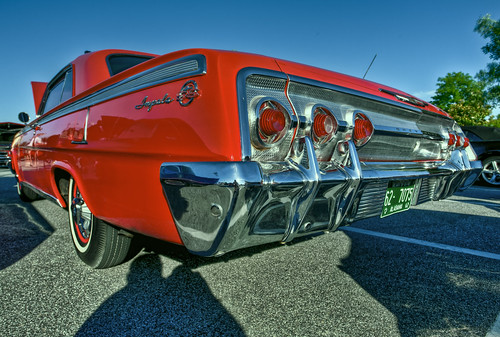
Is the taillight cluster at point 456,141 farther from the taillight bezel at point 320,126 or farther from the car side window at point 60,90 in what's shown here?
the car side window at point 60,90

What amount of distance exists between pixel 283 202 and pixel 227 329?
2.36 feet

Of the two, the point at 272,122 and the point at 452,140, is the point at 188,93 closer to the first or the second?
the point at 272,122

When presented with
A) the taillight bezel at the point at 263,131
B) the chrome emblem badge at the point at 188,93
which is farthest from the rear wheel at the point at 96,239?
the taillight bezel at the point at 263,131

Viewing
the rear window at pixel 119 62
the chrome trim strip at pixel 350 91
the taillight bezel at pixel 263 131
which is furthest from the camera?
the rear window at pixel 119 62

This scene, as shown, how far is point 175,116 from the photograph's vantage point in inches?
55.8

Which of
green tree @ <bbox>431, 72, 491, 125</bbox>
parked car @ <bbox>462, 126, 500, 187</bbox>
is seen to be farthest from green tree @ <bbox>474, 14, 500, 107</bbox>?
parked car @ <bbox>462, 126, 500, 187</bbox>

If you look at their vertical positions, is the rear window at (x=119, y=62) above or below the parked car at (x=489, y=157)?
above

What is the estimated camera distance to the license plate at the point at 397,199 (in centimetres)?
193

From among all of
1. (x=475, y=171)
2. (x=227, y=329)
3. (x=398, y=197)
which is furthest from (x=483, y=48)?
(x=227, y=329)

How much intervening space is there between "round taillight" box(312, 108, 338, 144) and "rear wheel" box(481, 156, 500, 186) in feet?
24.0

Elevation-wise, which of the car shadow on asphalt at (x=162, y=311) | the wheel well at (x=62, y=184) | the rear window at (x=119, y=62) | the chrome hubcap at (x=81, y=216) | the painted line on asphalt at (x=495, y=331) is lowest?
the car shadow on asphalt at (x=162, y=311)

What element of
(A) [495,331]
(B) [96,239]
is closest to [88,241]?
(B) [96,239]

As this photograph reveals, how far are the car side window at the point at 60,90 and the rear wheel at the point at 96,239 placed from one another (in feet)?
3.01

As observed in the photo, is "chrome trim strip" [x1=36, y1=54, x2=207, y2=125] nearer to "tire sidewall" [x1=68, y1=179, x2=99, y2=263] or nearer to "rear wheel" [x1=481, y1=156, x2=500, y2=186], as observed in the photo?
"tire sidewall" [x1=68, y1=179, x2=99, y2=263]
